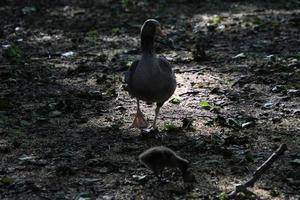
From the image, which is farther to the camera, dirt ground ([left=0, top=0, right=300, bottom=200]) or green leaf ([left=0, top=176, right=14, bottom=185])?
dirt ground ([left=0, top=0, right=300, bottom=200])

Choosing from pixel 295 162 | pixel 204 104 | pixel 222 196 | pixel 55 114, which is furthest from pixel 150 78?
pixel 222 196

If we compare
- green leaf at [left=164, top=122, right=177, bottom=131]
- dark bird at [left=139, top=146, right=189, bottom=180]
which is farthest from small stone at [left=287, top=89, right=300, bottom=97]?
dark bird at [left=139, top=146, right=189, bottom=180]

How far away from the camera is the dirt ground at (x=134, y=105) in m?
6.19

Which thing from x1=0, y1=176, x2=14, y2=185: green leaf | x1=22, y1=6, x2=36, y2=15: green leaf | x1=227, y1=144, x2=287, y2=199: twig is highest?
x1=227, y1=144, x2=287, y2=199: twig

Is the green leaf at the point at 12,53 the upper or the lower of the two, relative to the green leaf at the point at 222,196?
lower

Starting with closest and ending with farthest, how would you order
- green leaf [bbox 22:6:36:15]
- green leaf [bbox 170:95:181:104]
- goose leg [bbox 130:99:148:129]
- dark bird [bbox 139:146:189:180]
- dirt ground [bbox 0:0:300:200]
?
dark bird [bbox 139:146:189:180]
dirt ground [bbox 0:0:300:200]
goose leg [bbox 130:99:148:129]
green leaf [bbox 170:95:181:104]
green leaf [bbox 22:6:36:15]

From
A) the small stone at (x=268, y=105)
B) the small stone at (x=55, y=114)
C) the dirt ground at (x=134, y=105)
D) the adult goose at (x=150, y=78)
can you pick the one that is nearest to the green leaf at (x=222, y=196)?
the dirt ground at (x=134, y=105)

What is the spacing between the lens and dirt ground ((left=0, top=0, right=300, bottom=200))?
244 inches

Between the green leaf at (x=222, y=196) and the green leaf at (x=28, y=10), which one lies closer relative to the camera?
the green leaf at (x=222, y=196)

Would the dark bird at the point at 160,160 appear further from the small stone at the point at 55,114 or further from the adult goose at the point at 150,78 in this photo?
the small stone at the point at 55,114

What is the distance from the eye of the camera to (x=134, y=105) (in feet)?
29.3

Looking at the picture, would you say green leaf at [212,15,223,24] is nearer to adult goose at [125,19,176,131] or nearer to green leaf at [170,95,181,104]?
green leaf at [170,95,181,104]

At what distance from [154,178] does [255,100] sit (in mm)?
3349

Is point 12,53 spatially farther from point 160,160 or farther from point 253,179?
point 253,179
